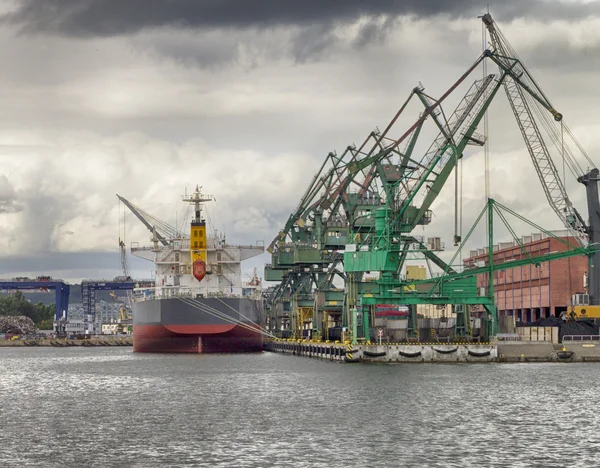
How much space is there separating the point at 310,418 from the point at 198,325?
6308 centimetres

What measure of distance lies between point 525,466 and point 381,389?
27.0 m

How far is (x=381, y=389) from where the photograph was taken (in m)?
66.1

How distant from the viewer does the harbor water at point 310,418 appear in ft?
137

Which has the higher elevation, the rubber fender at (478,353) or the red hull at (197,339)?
the red hull at (197,339)

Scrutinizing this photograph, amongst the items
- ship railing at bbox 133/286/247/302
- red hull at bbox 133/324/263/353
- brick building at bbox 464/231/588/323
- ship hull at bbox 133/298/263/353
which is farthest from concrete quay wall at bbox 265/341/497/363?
brick building at bbox 464/231/588/323

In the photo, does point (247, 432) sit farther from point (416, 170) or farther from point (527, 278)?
point (527, 278)

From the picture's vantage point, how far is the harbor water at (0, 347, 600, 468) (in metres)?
41.8

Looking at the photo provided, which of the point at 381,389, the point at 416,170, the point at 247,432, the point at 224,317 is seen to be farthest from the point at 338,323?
the point at 247,432

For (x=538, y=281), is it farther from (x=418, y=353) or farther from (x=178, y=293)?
(x=418, y=353)

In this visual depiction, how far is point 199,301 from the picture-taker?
115m

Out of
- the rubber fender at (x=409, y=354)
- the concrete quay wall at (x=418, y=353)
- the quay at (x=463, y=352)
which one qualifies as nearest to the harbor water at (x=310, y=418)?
the rubber fender at (x=409, y=354)

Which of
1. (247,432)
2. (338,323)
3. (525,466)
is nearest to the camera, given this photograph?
(525,466)

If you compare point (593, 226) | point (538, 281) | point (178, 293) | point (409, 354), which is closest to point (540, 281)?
point (538, 281)

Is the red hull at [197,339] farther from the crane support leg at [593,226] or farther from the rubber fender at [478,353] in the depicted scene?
the crane support leg at [593,226]
